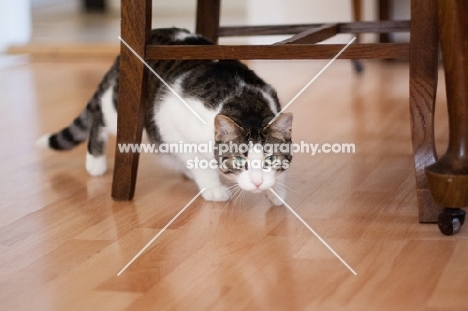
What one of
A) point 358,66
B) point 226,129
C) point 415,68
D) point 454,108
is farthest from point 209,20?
point 358,66

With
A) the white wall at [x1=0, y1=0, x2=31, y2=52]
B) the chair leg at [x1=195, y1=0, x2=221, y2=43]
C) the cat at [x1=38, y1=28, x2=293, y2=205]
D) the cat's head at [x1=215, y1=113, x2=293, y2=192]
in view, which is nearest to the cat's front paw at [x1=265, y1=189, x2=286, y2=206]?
the cat at [x1=38, y1=28, x2=293, y2=205]

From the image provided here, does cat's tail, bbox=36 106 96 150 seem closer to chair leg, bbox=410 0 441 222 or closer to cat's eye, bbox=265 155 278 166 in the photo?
cat's eye, bbox=265 155 278 166

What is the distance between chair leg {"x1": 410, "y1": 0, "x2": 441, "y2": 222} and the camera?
1.50m

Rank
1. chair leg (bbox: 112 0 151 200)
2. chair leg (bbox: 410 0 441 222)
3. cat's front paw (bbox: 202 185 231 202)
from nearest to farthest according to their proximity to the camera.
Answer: chair leg (bbox: 410 0 441 222), chair leg (bbox: 112 0 151 200), cat's front paw (bbox: 202 185 231 202)

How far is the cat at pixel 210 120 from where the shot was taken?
158 cm

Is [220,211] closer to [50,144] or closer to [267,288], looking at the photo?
[267,288]

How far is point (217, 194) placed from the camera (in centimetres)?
175

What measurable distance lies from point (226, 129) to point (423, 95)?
376 millimetres

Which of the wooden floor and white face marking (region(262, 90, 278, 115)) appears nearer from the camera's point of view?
the wooden floor

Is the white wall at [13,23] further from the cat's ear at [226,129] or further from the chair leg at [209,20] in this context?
the cat's ear at [226,129]

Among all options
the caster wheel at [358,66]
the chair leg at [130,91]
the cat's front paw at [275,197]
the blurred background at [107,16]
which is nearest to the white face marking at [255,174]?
the cat's front paw at [275,197]

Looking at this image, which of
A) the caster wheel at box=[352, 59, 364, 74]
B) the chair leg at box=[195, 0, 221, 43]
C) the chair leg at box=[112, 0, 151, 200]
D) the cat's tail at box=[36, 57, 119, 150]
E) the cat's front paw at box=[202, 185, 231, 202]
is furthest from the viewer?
the caster wheel at box=[352, 59, 364, 74]

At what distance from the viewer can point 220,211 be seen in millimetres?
1676

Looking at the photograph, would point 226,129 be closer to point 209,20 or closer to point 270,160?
point 270,160
